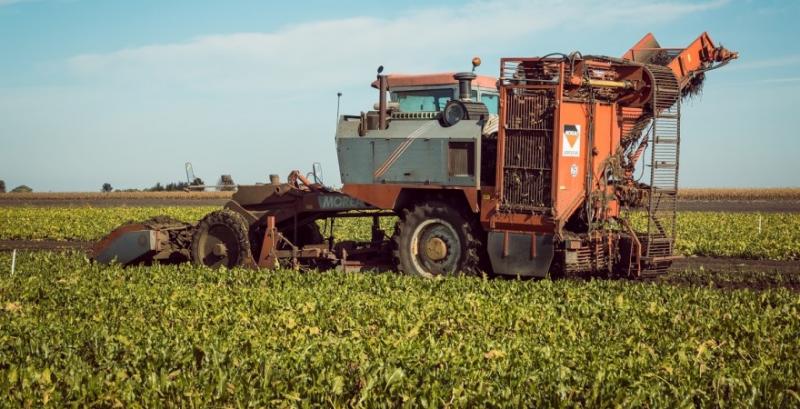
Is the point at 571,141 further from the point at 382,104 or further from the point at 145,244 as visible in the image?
the point at 145,244

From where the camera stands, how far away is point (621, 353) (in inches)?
333

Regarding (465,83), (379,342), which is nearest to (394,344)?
(379,342)

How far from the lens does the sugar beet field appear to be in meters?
7.29

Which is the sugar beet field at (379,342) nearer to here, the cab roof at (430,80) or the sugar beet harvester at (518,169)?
the sugar beet harvester at (518,169)

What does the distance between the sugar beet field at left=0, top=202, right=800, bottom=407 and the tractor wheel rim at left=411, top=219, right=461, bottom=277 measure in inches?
45.5

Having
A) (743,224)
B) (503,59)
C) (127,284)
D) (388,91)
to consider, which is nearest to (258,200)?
(388,91)

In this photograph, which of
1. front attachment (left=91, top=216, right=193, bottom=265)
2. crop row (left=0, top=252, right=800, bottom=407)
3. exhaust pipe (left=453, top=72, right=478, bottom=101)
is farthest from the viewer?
front attachment (left=91, top=216, right=193, bottom=265)

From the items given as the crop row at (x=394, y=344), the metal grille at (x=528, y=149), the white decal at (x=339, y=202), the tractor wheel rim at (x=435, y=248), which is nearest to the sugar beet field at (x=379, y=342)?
the crop row at (x=394, y=344)

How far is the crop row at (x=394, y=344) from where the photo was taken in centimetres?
728

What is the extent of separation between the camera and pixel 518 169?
533 inches

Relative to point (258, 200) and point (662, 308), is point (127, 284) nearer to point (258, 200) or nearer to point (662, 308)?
point (258, 200)

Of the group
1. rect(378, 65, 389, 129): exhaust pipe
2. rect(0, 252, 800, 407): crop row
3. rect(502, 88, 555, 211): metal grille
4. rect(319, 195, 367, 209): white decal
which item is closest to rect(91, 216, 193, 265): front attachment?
rect(319, 195, 367, 209): white decal

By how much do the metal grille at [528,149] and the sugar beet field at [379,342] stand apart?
1.41 meters

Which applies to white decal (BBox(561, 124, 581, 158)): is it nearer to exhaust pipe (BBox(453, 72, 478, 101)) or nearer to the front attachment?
exhaust pipe (BBox(453, 72, 478, 101))
